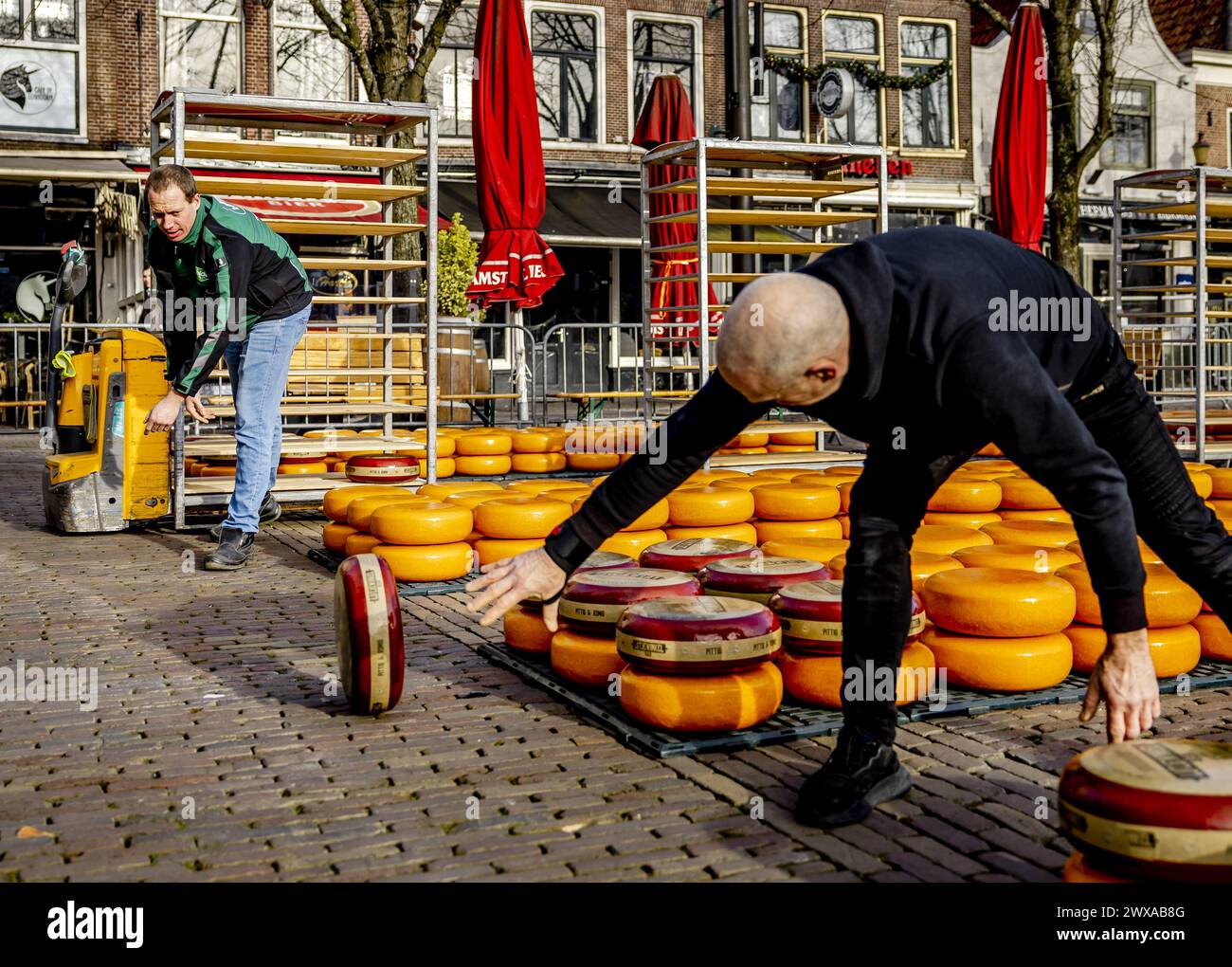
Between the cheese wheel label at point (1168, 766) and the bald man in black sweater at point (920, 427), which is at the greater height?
the bald man in black sweater at point (920, 427)

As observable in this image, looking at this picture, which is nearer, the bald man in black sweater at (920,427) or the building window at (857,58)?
the bald man in black sweater at (920,427)

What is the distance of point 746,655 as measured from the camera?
3592 millimetres

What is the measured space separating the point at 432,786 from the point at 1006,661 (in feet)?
6.07

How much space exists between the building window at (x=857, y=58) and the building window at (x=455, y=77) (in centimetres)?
715

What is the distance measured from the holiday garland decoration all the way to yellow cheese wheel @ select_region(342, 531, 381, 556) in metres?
20.1

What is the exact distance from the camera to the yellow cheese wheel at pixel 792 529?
630 centimetres

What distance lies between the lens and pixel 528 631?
14.9ft

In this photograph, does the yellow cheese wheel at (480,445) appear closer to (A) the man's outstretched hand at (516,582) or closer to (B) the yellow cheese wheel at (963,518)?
(B) the yellow cheese wheel at (963,518)

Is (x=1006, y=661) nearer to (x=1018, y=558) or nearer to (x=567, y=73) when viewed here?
(x=1018, y=558)

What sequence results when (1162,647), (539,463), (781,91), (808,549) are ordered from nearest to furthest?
1. (1162,647)
2. (808,549)
3. (539,463)
4. (781,91)

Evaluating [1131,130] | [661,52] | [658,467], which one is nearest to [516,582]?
[658,467]

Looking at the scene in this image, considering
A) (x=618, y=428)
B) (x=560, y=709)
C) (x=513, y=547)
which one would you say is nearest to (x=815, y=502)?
(x=513, y=547)

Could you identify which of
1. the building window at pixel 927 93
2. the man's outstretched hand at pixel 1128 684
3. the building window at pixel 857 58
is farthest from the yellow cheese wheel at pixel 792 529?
the building window at pixel 927 93
